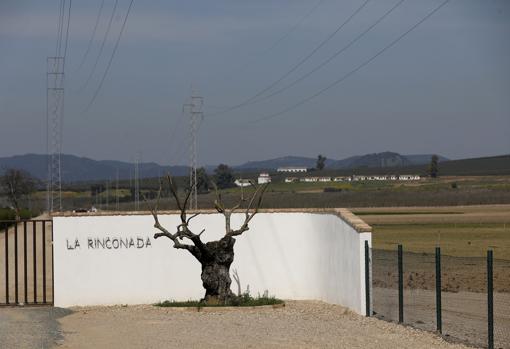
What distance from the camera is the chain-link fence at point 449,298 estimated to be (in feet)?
56.7

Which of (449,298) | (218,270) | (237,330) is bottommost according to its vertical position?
(449,298)

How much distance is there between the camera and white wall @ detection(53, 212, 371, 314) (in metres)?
23.7

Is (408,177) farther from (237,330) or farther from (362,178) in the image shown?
(237,330)

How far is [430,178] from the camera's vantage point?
126 meters

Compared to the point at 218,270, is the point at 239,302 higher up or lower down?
lower down

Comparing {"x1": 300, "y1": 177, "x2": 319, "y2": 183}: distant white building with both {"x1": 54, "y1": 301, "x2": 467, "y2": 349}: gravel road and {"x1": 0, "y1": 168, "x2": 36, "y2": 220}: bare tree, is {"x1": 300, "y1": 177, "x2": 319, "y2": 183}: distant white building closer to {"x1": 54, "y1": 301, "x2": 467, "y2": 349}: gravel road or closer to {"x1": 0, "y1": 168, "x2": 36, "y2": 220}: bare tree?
{"x1": 0, "y1": 168, "x2": 36, "y2": 220}: bare tree

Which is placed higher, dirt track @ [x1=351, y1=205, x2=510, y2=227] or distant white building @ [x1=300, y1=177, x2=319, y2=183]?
distant white building @ [x1=300, y1=177, x2=319, y2=183]

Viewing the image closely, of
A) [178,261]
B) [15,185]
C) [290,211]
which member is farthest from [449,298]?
[15,185]

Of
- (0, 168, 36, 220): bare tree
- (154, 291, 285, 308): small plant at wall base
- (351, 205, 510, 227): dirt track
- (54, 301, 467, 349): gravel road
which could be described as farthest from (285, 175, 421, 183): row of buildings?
(54, 301, 467, 349): gravel road

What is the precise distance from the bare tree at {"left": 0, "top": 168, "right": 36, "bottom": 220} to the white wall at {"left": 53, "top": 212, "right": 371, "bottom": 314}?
109049 millimetres

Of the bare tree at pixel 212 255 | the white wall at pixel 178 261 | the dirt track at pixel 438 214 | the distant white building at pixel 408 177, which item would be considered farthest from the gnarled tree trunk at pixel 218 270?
the distant white building at pixel 408 177

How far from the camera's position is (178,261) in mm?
24234

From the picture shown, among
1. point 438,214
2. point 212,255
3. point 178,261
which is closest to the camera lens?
point 212,255

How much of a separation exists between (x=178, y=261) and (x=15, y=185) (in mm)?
118090
